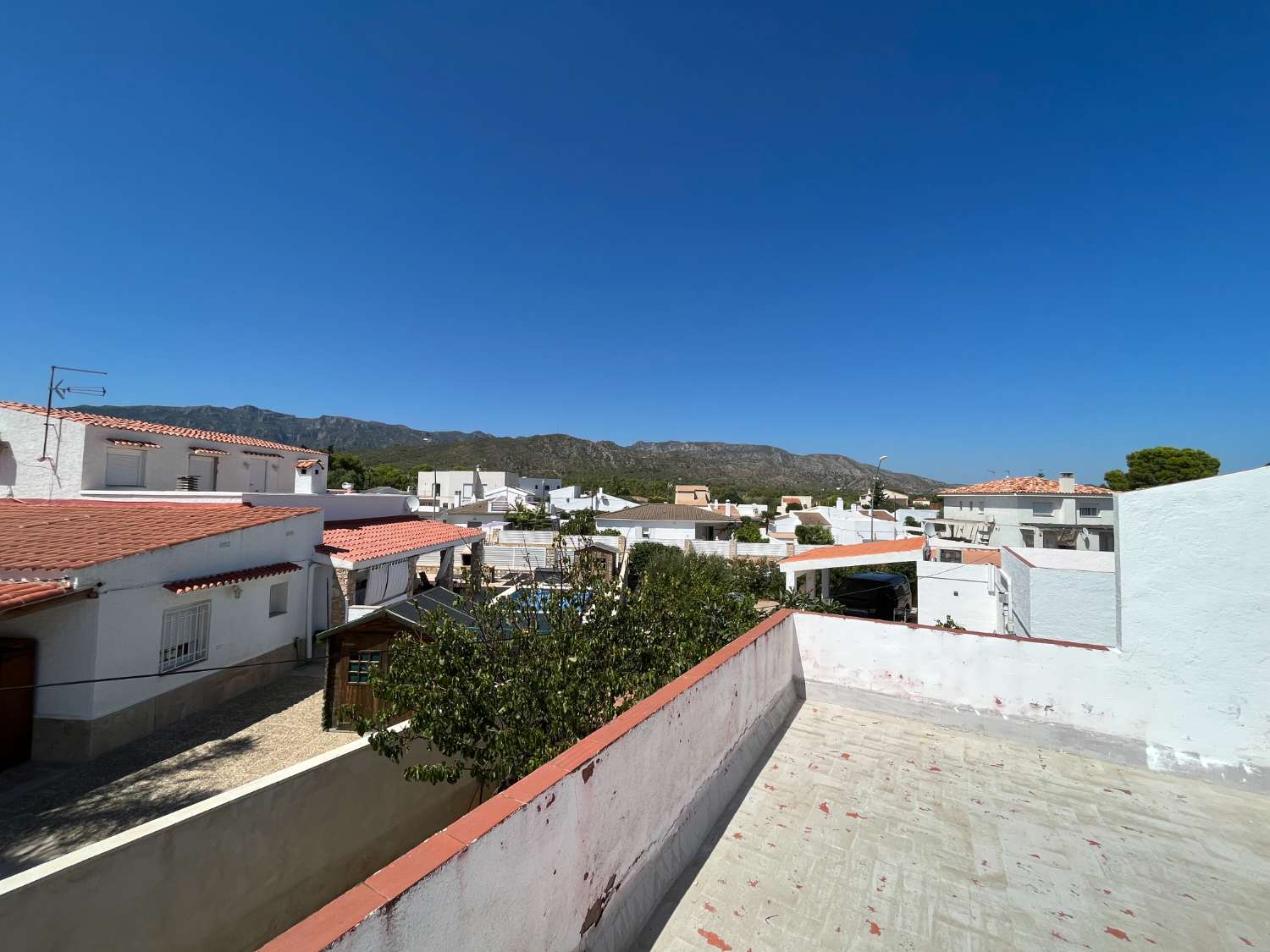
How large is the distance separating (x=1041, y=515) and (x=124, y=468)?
45.6 m

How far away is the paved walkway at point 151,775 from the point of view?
678 cm

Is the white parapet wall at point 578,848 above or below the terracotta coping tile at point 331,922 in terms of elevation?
below

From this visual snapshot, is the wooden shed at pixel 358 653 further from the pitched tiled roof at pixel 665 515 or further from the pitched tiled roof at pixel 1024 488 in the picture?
the pitched tiled roof at pixel 1024 488

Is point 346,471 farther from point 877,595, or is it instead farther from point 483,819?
point 483,819

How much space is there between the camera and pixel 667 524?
39.3 metres

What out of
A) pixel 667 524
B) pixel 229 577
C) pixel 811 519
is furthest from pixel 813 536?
pixel 229 577

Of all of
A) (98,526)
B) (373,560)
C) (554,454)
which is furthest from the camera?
(554,454)

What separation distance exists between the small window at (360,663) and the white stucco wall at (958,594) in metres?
15.1

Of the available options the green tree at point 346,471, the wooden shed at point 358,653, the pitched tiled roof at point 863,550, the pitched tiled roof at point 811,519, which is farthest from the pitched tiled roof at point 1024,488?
the green tree at point 346,471

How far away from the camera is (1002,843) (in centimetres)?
402

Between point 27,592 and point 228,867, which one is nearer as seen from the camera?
point 228,867

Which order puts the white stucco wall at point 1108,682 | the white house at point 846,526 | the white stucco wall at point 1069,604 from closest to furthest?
the white stucco wall at point 1108,682 → the white stucco wall at point 1069,604 → the white house at point 846,526

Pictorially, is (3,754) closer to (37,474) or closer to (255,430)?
(37,474)

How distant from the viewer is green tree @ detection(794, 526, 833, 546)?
4133cm
